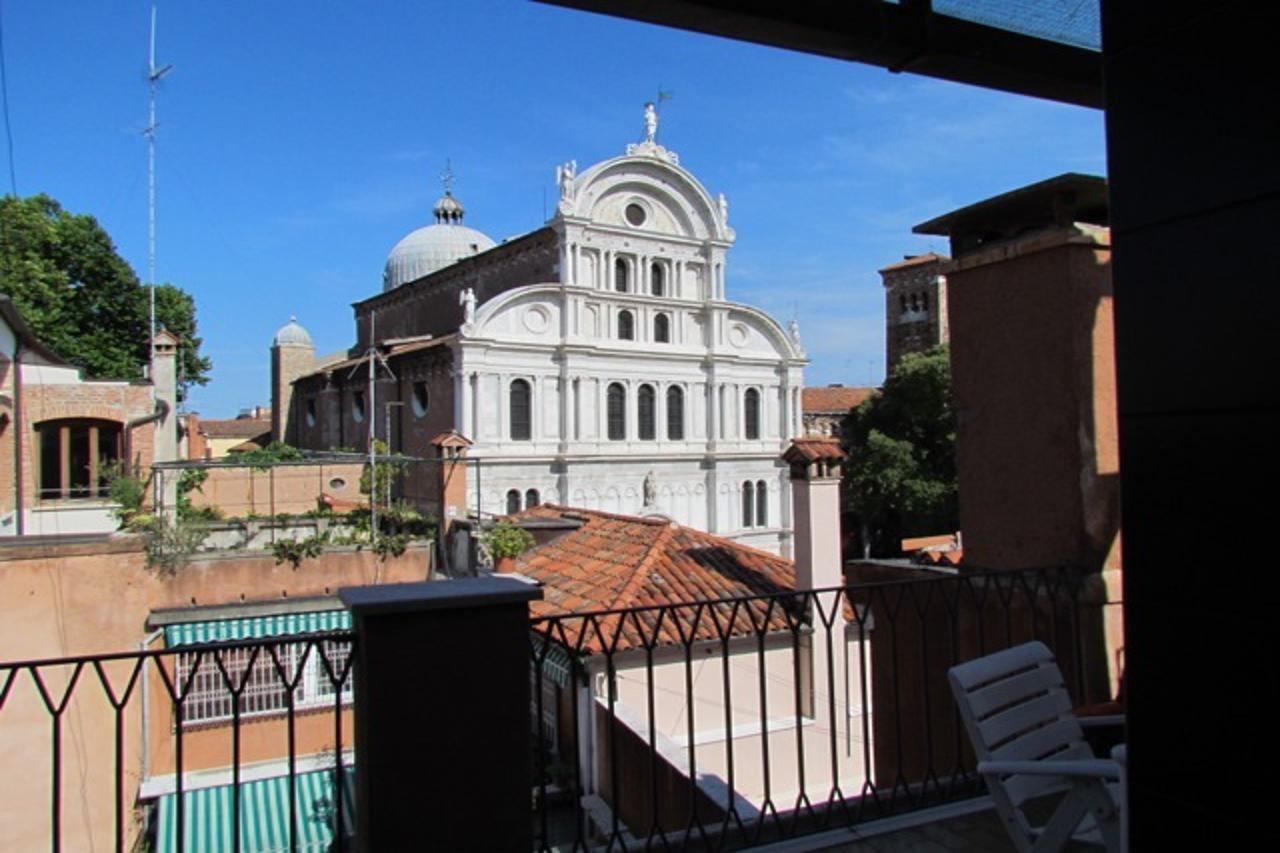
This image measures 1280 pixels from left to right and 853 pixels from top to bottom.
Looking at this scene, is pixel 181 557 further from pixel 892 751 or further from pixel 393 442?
pixel 393 442

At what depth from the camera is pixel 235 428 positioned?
56.7m

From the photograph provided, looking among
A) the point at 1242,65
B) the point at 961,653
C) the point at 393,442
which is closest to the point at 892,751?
the point at 961,653

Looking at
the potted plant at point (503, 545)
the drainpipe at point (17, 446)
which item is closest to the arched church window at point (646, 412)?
the potted plant at point (503, 545)

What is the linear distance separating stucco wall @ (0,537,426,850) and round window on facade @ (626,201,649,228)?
21.7 m

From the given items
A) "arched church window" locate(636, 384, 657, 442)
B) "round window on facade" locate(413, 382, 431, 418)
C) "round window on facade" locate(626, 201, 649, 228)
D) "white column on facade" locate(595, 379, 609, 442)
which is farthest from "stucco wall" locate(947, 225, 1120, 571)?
"round window on facade" locate(626, 201, 649, 228)

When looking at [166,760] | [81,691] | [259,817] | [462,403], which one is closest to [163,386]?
[462,403]

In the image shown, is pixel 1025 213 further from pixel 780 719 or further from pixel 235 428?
pixel 235 428

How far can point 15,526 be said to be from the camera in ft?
49.1

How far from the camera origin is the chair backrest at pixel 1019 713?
2.63 m

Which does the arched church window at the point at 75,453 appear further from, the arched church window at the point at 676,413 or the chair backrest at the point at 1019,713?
the chair backrest at the point at 1019,713

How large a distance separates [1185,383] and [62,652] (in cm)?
1119

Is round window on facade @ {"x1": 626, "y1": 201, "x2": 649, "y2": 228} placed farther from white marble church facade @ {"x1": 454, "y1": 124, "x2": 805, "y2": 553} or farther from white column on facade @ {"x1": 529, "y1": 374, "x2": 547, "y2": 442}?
white column on facade @ {"x1": 529, "y1": 374, "x2": 547, "y2": 442}

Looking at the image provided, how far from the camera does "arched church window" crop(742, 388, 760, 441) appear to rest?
3195 cm

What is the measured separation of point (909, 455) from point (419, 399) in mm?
18058
